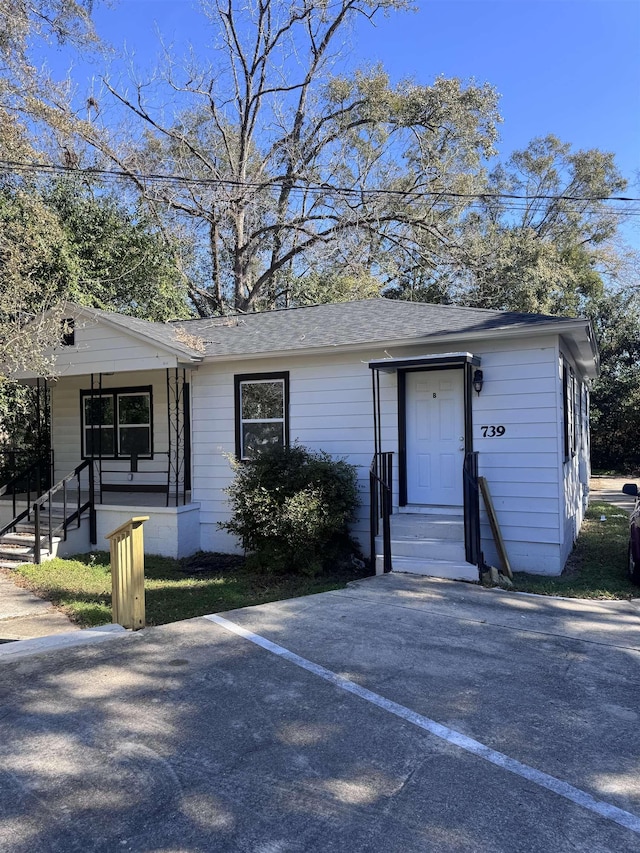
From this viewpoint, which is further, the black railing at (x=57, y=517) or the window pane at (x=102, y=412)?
the window pane at (x=102, y=412)

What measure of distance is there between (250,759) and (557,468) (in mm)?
5804

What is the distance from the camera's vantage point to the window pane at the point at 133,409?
39.8 feet

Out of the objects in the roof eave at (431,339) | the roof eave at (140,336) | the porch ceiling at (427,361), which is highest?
the roof eave at (140,336)

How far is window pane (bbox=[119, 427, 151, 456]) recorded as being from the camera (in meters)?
12.1

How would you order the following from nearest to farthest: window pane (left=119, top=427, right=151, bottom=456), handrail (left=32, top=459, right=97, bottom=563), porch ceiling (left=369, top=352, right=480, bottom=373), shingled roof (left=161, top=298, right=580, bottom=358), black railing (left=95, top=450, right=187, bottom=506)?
porch ceiling (left=369, top=352, right=480, bottom=373), shingled roof (left=161, top=298, right=580, bottom=358), handrail (left=32, top=459, right=97, bottom=563), black railing (left=95, top=450, right=187, bottom=506), window pane (left=119, top=427, right=151, bottom=456)

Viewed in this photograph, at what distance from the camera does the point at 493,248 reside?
21.1 m

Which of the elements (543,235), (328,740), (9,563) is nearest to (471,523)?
(328,740)

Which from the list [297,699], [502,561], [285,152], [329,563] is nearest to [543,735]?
[297,699]

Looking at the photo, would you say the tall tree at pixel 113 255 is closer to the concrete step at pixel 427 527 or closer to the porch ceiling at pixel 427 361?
the porch ceiling at pixel 427 361

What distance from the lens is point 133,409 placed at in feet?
40.2

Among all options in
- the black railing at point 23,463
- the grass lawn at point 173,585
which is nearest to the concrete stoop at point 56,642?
the grass lawn at point 173,585

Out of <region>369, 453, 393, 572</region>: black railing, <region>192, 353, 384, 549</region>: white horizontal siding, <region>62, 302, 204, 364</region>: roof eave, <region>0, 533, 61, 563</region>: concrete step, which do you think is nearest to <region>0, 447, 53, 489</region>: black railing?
<region>0, 533, 61, 563</region>: concrete step

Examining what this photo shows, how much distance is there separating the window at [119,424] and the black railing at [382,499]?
5423 mm

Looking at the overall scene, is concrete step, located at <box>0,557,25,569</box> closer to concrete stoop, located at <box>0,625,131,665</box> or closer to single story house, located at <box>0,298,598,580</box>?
single story house, located at <box>0,298,598,580</box>
